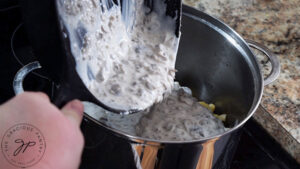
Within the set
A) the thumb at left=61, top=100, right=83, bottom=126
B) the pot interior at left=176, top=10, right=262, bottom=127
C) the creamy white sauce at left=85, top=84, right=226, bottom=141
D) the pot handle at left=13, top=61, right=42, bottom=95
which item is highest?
the thumb at left=61, top=100, right=83, bottom=126

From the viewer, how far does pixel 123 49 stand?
31.7 inches

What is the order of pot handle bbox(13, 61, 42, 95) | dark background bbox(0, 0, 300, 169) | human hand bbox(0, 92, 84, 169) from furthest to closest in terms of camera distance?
dark background bbox(0, 0, 300, 169), pot handle bbox(13, 61, 42, 95), human hand bbox(0, 92, 84, 169)

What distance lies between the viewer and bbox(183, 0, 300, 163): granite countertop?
89 centimetres

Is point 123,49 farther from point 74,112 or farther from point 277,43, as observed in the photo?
point 277,43

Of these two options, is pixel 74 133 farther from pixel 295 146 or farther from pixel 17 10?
pixel 295 146

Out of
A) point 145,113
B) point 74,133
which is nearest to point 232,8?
point 145,113

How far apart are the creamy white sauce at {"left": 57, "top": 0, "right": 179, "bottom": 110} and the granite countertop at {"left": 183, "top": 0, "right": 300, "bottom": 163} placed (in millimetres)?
285

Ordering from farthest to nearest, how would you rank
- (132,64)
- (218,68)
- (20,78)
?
(218,68), (132,64), (20,78)

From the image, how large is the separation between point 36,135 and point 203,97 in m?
0.72

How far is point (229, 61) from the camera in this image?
A: 970 mm

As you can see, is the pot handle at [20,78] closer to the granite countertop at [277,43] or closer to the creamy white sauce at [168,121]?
the creamy white sauce at [168,121]

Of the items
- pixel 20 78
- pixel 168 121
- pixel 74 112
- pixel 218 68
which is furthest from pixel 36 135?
pixel 218 68

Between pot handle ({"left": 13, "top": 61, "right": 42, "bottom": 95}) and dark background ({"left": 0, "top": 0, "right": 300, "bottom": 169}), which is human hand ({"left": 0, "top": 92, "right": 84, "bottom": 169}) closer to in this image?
pot handle ({"left": 13, "top": 61, "right": 42, "bottom": 95})

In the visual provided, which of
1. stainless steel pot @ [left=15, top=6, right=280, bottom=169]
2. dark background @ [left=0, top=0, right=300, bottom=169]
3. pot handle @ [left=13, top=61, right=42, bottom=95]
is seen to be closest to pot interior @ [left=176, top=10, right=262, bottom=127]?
stainless steel pot @ [left=15, top=6, right=280, bottom=169]
